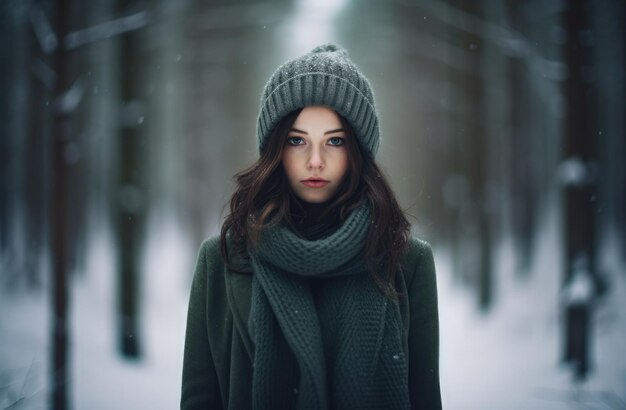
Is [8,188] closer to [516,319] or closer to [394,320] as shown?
[394,320]

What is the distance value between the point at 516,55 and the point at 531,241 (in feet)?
8.46

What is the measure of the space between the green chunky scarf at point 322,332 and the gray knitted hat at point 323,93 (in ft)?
0.88

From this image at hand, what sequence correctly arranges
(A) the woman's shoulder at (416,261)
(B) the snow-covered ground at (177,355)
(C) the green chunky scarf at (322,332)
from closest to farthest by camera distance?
1. (C) the green chunky scarf at (322,332)
2. (A) the woman's shoulder at (416,261)
3. (B) the snow-covered ground at (177,355)

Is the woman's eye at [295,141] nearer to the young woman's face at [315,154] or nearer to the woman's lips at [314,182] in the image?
the young woman's face at [315,154]

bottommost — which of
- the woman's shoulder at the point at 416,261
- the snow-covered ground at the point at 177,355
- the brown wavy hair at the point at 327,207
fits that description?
the snow-covered ground at the point at 177,355

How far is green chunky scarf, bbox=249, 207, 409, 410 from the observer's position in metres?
1.19

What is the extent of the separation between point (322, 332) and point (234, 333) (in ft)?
0.87

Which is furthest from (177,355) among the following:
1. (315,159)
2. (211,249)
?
(315,159)

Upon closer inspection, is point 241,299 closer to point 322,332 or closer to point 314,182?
point 322,332

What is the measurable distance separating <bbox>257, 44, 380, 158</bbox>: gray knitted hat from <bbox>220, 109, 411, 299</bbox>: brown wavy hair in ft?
0.11

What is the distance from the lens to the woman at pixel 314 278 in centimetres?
122

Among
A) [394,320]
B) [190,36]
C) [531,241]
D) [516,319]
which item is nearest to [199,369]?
[394,320]

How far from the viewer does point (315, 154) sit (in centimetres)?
124

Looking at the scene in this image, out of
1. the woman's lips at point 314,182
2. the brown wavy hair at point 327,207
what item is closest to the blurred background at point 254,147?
the brown wavy hair at point 327,207
